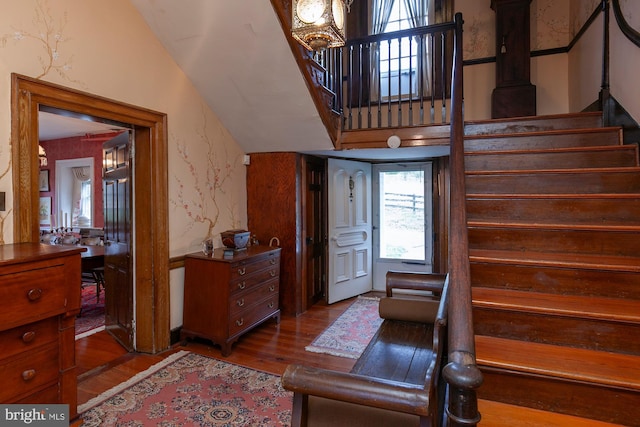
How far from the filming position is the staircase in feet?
4.50

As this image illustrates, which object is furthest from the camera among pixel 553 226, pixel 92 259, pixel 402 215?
pixel 402 215

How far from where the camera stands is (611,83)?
277 cm

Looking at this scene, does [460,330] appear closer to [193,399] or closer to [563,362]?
[563,362]

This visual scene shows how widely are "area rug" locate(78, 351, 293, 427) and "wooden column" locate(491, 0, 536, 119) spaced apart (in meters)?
3.85

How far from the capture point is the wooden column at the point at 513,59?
3.95 m

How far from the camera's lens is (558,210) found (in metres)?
2.11

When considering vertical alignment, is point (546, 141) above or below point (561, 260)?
above

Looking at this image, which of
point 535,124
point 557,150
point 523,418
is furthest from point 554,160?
point 523,418

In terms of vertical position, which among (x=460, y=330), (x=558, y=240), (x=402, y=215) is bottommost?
(x=460, y=330)

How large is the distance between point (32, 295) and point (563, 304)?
2517 millimetres

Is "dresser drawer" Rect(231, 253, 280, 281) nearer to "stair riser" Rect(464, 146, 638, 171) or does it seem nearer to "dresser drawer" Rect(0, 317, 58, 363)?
"dresser drawer" Rect(0, 317, 58, 363)

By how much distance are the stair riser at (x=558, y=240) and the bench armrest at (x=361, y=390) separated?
119 centimetres

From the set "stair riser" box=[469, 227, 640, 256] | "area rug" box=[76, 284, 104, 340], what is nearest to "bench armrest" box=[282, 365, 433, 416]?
"stair riser" box=[469, 227, 640, 256]

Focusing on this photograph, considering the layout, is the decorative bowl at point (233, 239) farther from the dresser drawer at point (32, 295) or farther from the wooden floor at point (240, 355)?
the dresser drawer at point (32, 295)
